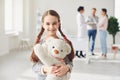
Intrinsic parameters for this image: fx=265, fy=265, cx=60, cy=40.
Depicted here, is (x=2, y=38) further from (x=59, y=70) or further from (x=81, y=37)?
(x=59, y=70)

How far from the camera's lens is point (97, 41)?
1014 centimetres

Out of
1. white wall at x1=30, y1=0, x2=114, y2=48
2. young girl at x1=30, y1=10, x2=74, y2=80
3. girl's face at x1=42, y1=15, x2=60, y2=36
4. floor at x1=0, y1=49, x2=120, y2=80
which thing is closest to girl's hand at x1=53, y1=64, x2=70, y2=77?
young girl at x1=30, y1=10, x2=74, y2=80

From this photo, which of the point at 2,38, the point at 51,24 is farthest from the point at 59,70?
the point at 2,38

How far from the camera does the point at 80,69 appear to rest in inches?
227

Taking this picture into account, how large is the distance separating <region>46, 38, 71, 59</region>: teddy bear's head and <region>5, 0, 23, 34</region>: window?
8.15 metres

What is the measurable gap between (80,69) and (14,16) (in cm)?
477

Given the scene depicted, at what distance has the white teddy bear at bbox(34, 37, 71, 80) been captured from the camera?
1.41 m

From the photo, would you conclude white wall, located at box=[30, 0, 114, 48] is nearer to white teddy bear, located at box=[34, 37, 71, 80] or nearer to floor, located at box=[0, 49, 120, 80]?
floor, located at box=[0, 49, 120, 80]

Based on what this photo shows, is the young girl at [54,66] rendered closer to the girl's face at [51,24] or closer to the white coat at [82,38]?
the girl's face at [51,24]

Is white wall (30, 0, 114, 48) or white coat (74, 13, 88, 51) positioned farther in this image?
white wall (30, 0, 114, 48)

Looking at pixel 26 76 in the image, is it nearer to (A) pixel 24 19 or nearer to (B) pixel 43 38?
(B) pixel 43 38

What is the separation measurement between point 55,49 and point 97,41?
8.86m

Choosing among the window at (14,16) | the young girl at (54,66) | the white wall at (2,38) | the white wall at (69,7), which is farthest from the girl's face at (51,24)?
the white wall at (69,7)

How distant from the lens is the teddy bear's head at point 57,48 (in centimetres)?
140
